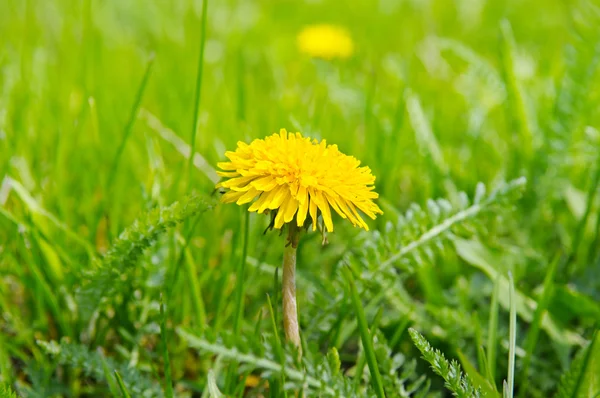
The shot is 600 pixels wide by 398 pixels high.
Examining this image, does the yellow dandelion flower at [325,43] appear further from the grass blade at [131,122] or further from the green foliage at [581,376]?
the green foliage at [581,376]

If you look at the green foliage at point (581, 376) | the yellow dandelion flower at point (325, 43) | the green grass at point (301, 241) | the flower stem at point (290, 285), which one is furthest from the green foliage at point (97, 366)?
the yellow dandelion flower at point (325, 43)

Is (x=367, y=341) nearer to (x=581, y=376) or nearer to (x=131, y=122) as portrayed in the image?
(x=581, y=376)

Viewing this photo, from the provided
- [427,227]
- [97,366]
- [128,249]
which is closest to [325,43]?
[427,227]

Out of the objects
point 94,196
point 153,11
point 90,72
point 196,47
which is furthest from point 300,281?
point 153,11

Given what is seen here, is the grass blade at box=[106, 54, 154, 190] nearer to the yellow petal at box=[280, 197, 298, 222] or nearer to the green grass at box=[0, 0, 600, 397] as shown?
the green grass at box=[0, 0, 600, 397]

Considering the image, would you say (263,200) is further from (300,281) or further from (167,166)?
(167,166)

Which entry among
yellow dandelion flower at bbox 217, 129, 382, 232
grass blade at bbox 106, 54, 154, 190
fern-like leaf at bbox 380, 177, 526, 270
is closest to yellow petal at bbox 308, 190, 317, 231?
yellow dandelion flower at bbox 217, 129, 382, 232
